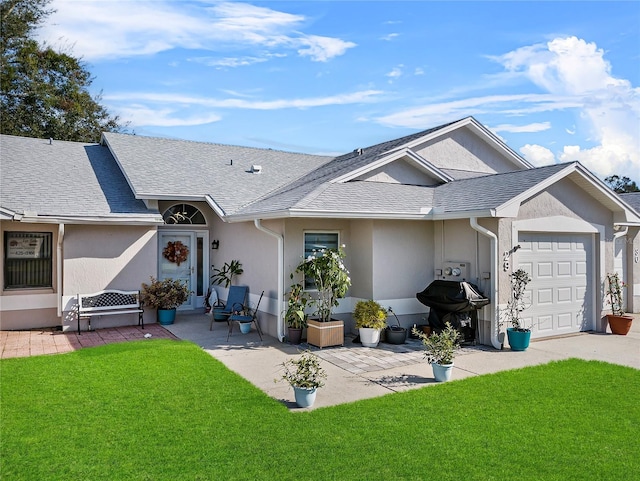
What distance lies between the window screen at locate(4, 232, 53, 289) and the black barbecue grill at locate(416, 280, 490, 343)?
9.12m

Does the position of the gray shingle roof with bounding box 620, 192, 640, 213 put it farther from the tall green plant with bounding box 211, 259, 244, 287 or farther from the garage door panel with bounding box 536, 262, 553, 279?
the tall green plant with bounding box 211, 259, 244, 287

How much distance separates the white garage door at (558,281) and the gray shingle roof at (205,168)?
24.1 ft

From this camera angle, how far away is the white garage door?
33.5 ft

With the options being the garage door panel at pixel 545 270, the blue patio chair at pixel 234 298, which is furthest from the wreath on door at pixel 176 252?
the garage door panel at pixel 545 270

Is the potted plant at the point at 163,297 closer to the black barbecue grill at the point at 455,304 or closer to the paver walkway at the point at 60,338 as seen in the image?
the paver walkway at the point at 60,338

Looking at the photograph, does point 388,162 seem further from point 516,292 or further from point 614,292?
point 614,292

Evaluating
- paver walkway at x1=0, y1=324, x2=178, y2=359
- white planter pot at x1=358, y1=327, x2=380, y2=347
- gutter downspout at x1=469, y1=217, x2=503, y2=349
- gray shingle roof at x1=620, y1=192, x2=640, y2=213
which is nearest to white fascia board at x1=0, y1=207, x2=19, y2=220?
paver walkway at x1=0, y1=324, x2=178, y2=359

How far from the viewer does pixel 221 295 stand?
13148 millimetres

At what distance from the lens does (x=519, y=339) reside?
9.13 metres

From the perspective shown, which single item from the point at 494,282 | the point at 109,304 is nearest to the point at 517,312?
the point at 494,282

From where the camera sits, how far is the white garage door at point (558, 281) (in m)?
10.2

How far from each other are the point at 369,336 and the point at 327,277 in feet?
4.91

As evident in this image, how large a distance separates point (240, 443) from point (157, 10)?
31.6 ft

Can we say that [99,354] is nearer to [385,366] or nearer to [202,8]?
[385,366]
